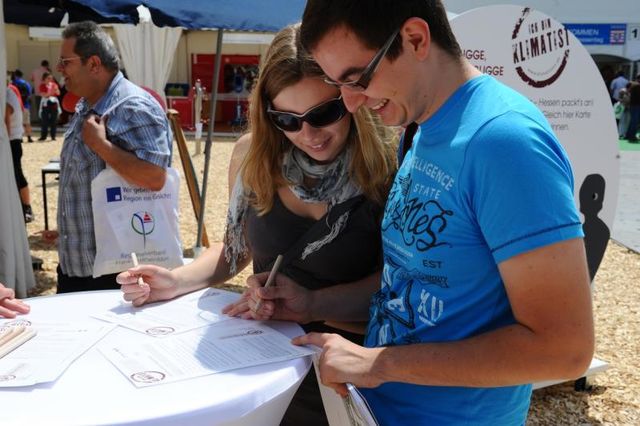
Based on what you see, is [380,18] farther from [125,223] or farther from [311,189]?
[125,223]

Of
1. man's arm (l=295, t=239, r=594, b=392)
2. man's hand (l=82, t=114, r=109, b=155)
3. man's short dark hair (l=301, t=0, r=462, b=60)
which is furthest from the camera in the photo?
man's hand (l=82, t=114, r=109, b=155)

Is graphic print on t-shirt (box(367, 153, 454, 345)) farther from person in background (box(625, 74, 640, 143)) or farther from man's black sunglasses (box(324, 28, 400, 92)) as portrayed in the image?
person in background (box(625, 74, 640, 143))

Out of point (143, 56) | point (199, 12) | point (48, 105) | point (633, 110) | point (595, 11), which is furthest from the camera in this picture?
point (595, 11)

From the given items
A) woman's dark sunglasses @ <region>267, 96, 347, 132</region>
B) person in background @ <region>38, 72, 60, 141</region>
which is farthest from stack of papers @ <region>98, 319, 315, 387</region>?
person in background @ <region>38, 72, 60, 141</region>

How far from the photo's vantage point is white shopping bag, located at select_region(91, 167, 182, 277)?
314 cm

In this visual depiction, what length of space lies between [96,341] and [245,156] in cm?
70

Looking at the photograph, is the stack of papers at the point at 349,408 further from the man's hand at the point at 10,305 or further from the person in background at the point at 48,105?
the person in background at the point at 48,105

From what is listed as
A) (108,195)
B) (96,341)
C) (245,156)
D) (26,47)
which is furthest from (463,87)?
(26,47)

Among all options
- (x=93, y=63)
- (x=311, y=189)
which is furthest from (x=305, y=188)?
(x=93, y=63)

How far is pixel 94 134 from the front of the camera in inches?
123

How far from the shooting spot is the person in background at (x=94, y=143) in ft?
10.4

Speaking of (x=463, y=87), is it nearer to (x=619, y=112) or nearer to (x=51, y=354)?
(x=51, y=354)

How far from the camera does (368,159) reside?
5.56 ft

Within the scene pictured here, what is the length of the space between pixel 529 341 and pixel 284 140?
107 centimetres
